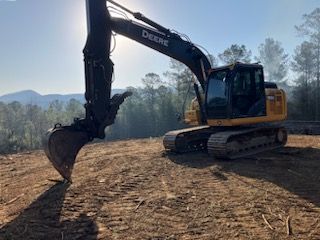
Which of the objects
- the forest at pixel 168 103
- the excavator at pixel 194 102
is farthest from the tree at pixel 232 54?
the excavator at pixel 194 102

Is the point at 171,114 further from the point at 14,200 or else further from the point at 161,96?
the point at 14,200

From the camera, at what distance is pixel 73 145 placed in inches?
282

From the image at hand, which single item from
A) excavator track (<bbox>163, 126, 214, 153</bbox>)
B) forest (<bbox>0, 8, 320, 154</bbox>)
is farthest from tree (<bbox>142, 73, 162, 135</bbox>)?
excavator track (<bbox>163, 126, 214, 153</bbox>)

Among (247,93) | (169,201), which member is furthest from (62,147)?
(247,93)

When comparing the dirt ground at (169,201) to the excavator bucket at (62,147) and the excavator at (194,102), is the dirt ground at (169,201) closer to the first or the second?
the excavator bucket at (62,147)

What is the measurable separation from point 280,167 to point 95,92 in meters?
4.31

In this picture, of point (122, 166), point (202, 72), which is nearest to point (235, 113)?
point (202, 72)

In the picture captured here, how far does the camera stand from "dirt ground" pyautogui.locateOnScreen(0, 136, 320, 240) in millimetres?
4816

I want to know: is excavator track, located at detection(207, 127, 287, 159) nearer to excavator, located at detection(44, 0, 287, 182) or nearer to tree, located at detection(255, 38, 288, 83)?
excavator, located at detection(44, 0, 287, 182)

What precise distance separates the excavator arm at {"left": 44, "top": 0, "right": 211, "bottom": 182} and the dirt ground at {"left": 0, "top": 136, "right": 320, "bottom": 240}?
2.29ft

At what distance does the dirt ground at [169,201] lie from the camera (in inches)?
190

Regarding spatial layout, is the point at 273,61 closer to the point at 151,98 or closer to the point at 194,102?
the point at 151,98

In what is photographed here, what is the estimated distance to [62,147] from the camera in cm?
695

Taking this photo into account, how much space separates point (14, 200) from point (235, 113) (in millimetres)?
5677
